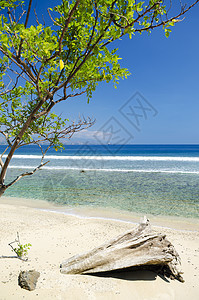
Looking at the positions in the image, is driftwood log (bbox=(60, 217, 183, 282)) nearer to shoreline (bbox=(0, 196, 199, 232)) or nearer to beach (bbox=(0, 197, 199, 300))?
beach (bbox=(0, 197, 199, 300))

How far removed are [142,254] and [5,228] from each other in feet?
17.1

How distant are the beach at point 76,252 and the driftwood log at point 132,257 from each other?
17cm

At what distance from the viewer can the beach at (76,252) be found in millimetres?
3514

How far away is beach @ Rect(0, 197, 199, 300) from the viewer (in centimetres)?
351

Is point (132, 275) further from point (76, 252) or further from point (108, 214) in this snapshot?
point (108, 214)

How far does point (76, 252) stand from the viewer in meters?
5.30

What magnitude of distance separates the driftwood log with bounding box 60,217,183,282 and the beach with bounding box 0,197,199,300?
17 centimetres

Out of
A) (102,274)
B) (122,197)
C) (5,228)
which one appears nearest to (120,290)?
(102,274)

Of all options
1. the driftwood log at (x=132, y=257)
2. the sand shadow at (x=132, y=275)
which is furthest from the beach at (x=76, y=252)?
the driftwood log at (x=132, y=257)

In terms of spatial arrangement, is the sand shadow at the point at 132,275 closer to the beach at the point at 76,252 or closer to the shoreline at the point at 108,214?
the beach at the point at 76,252

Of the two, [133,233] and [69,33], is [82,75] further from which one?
[133,233]

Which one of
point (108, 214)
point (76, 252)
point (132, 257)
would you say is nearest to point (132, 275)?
point (132, 257)

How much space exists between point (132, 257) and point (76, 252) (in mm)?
1876

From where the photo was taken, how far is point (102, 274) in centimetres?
397
